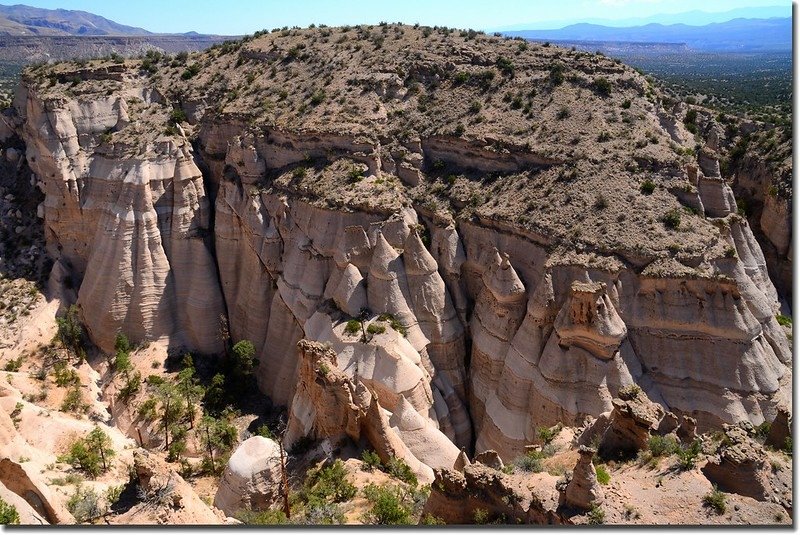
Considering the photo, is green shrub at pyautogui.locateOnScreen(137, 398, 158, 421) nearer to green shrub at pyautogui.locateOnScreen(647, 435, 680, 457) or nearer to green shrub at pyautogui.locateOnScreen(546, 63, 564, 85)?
green shrub at pyautogui.locateOnScreen(647, 435, 680, 457)

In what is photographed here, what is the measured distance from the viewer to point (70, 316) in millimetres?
38688

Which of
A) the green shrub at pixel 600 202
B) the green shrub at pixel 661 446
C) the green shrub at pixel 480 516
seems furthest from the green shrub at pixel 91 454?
the green shrub at pixel 600 202

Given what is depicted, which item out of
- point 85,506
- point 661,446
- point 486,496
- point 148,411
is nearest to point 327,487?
point 486,496

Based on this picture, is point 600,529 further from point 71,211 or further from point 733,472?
point 71,211

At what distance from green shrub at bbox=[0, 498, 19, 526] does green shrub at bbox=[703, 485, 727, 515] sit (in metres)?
18.5

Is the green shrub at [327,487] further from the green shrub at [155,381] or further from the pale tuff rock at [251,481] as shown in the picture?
the green shrub at [155,381]

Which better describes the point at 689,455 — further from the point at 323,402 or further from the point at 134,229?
the point at 134,229

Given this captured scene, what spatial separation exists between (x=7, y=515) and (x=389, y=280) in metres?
19.6

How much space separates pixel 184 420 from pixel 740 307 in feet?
96.2

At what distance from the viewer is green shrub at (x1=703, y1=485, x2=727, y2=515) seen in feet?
50.3

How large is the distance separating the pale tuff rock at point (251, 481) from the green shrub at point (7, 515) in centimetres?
698

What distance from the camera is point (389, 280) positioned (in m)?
31.2

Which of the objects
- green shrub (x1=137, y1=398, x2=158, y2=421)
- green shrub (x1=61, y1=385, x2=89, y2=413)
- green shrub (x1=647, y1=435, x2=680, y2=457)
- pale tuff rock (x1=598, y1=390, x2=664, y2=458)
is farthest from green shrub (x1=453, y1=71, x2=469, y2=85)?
green shrub (x1=61, y1=385, x2=89, y2=413)

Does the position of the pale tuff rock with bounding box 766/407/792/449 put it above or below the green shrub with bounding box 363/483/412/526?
above
